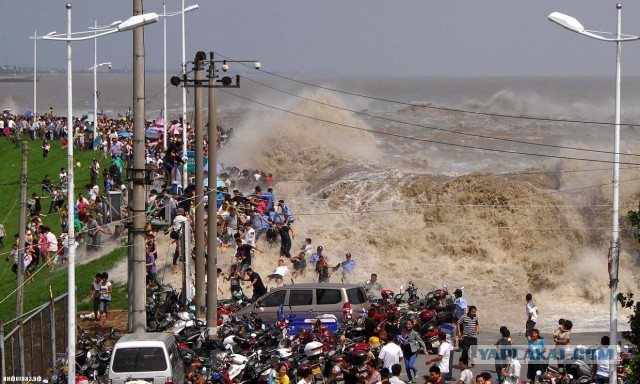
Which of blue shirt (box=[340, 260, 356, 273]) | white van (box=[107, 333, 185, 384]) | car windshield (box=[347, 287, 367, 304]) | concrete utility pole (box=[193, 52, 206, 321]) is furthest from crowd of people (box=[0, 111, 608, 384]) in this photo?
car windshield (box=[347, 287, 367, 304])

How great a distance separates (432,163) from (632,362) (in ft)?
157

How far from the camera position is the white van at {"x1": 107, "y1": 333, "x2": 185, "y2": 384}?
62.4 ft

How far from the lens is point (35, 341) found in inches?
858

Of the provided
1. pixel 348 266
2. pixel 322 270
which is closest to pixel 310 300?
pixel 322 270

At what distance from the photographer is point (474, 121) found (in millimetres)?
100750

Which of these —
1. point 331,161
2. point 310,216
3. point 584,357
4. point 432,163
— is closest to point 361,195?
point 310,216

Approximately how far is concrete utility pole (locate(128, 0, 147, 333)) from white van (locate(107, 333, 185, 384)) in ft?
6.88

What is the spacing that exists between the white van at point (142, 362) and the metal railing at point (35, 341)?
5.32ft

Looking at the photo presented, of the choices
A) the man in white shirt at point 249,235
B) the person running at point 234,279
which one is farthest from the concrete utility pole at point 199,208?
the man in white shirt at point 249,235

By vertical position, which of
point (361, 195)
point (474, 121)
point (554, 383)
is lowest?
point (554, 383)

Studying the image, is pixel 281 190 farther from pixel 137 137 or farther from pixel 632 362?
pixel 632 362

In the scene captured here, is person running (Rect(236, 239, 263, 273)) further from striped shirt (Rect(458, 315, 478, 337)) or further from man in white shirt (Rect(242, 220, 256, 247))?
striped shirt (Rect(458, 315, 478, 337))

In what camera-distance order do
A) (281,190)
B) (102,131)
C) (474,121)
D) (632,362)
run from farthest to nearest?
(474,121) → (102,131) → (281,190) → (632,362)

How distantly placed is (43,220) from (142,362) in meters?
24.5
